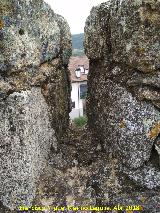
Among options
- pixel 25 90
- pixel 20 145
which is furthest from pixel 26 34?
pixel 20 145

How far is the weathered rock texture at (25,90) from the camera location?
4.00m

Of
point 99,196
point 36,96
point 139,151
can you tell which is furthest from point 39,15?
point 99,196

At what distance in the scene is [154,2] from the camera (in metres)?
3.93

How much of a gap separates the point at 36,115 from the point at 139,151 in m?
1.32

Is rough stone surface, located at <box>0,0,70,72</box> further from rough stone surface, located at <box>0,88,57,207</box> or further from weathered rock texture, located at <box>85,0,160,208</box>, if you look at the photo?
weathered rock texture, located at <box>85,0,160,208</box>

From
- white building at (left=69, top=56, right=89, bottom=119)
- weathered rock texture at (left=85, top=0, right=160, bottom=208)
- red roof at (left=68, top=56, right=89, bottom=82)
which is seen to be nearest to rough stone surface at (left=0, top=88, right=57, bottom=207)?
weathered rock texture at (left=85, top=0, right=160, bottom=208)

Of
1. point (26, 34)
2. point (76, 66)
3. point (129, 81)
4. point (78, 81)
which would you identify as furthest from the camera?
point (76, 66)

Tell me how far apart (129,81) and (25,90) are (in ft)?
4.03

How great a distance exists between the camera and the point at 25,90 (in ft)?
13.7

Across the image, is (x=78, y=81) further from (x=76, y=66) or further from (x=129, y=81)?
(x=129, y=81)

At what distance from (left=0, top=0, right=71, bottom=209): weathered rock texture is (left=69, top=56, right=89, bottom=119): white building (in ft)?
94.8

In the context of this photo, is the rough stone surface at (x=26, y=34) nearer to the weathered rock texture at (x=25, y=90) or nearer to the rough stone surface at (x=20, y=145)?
the weathered rock texture at (x=25, y=90)

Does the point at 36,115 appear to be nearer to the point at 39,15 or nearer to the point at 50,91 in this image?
the point at 50,91

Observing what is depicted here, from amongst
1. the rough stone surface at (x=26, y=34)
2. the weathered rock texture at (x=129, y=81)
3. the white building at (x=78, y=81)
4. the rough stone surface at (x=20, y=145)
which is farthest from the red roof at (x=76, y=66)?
the rough stone surface at (x=20, y=145)
